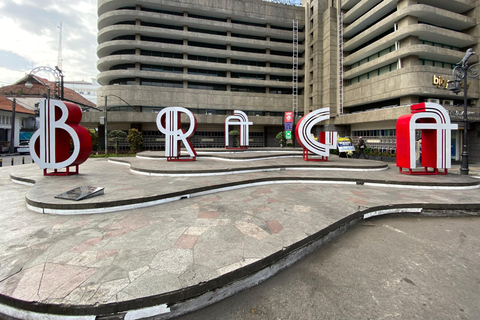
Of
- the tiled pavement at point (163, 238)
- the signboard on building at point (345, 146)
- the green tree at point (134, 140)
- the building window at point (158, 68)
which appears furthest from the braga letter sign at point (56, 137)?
the building window at point (158, 68)

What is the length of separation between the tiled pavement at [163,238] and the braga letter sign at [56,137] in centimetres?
169

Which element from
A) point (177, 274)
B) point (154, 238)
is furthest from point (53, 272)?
point (177, 274)

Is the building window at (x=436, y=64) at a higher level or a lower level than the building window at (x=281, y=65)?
lower

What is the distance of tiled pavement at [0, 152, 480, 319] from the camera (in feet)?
8.30

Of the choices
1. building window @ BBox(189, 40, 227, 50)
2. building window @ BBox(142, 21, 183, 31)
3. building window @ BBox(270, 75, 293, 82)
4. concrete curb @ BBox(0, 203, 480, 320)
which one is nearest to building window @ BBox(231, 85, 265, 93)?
building window @ BBox(270, 75, 293, 82)

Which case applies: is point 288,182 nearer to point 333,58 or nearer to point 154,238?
point 154,238

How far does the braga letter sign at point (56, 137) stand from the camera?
9227mm

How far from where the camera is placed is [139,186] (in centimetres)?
752

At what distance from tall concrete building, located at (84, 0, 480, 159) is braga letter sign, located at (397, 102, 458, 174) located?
541 inches

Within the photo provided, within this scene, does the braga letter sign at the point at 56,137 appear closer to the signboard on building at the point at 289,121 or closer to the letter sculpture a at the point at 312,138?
the letter sculpture a at the point at 312,138

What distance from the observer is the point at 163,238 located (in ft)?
13.1

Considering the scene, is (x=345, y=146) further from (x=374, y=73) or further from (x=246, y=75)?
(x=246, y=75)

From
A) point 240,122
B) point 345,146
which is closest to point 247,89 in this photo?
point 240,122

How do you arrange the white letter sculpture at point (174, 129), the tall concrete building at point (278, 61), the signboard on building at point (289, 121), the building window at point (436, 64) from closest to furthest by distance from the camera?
the white letter sculpture at point (174, 129), the tall concrete building at point (278, 61), the building window at point (436, 64), the signboard on building at point (289, 121)
